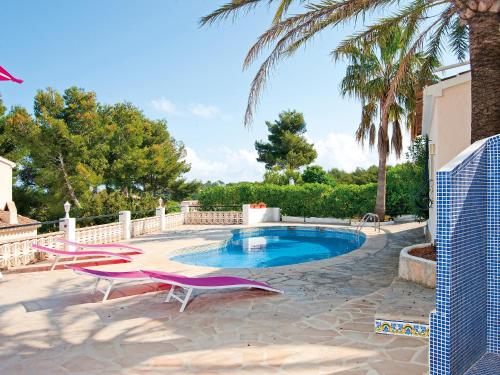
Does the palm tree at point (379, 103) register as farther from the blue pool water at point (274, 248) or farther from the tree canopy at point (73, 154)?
the tree canopy at point (73, 154)

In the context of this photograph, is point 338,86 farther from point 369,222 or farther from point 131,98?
point 131,98

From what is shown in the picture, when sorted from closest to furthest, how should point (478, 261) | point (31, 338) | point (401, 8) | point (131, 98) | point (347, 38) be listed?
point (478, 261)
point (31, 338)
point (401, 8)
point (347, 38)
point (131, 98)

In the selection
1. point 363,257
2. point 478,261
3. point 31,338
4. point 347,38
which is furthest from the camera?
point 363,257

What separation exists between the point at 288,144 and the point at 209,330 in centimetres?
4354

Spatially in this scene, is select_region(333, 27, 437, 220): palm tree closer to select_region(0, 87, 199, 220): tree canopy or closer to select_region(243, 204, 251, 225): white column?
select_region(243, 204, 251, 225): white column

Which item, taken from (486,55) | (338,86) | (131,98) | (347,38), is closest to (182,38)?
(338,86)

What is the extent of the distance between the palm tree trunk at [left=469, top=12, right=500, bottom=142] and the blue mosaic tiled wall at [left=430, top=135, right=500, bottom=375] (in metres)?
2.28

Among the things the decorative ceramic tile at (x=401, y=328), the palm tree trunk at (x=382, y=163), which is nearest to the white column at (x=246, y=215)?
the palm tree trunk at (x=382, y=163)

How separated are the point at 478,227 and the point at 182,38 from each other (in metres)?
16.1

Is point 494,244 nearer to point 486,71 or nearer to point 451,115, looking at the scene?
point 486,71

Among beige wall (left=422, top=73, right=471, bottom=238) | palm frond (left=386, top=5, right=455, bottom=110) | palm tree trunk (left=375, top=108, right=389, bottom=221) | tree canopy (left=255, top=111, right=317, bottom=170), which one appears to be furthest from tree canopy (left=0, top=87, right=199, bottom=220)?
palm frond (left=386, top=5, right=455, bottom=110)

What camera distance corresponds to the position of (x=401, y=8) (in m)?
8.62

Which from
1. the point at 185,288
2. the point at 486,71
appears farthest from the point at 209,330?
the point at 486,71

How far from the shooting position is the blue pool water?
13.7 m
